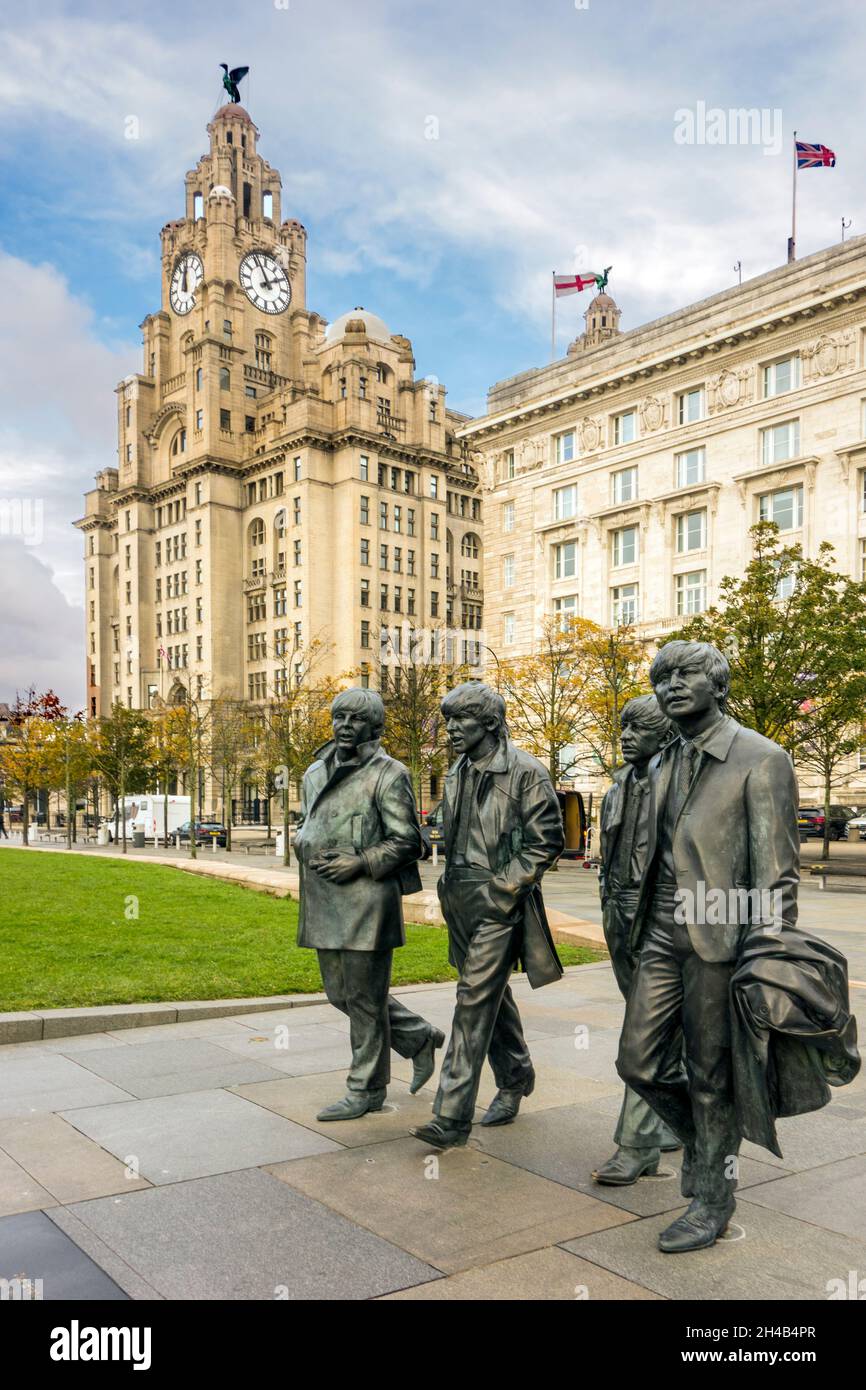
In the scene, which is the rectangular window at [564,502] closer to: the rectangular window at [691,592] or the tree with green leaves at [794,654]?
the rectangular window at [691,592]

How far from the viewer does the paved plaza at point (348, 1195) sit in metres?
4.01

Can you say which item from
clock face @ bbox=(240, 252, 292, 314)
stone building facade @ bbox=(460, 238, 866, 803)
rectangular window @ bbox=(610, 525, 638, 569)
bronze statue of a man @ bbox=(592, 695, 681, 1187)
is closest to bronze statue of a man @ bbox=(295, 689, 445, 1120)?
bronze statue of a man @ bbox=(592, 695, 681, 1187)

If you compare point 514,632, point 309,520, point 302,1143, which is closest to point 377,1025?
point 302,1143

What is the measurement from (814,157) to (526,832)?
4845cm

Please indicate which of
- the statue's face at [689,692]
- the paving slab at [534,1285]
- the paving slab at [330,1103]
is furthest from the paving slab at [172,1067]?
the statue's face at [689,692]

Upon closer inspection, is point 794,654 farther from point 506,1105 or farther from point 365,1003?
point 365,1003

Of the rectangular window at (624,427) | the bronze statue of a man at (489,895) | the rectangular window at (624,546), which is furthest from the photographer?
the rectangular window at (624,427)

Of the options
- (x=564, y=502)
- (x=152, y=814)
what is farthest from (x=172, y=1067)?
(x=564, y=502)

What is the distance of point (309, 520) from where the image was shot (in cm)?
8088

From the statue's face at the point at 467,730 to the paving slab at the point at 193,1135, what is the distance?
217 cm

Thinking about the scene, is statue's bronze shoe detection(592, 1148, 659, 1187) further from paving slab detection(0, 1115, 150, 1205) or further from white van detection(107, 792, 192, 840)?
white van detection(107, 792, 192, 840)

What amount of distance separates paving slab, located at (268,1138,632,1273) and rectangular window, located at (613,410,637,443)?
167ft

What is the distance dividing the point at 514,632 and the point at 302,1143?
53688 millimetres
